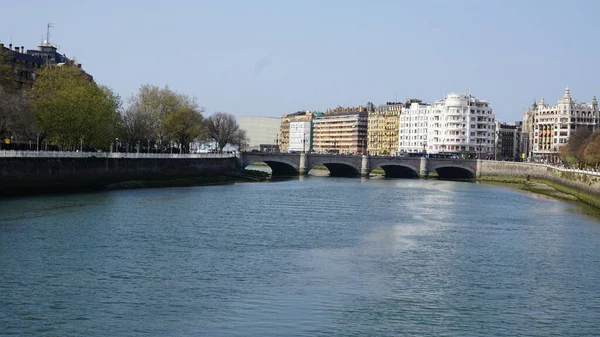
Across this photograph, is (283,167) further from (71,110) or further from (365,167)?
(71,110)

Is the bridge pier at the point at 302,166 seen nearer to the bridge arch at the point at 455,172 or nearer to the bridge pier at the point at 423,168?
the bridge pier at the point at 423,168

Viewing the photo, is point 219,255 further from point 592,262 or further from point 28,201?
point 28,201

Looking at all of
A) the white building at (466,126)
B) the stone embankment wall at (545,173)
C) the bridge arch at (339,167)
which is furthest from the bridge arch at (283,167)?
the white building at (466,126)

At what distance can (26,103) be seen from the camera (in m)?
74.2

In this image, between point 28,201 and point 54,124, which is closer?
point 28,201

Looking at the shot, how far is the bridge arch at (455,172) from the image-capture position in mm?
133625

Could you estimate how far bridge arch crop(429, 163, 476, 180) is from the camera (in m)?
134

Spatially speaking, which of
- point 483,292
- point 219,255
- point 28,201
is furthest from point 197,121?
point 483,292

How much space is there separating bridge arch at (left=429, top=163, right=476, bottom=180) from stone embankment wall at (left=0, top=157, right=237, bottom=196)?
46.5 metres

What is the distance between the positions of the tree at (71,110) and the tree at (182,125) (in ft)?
69.9

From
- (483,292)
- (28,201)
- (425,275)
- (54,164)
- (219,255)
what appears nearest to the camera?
(483,292)

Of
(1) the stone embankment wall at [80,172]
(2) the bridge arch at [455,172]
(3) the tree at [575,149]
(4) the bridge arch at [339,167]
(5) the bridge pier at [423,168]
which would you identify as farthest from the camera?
(2) the bridge arch at [455,172]

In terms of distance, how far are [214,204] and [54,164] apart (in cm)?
1496

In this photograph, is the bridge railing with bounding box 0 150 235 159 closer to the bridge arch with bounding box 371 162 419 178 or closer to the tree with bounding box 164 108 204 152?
the tree with bounding box 164 108 204 152
